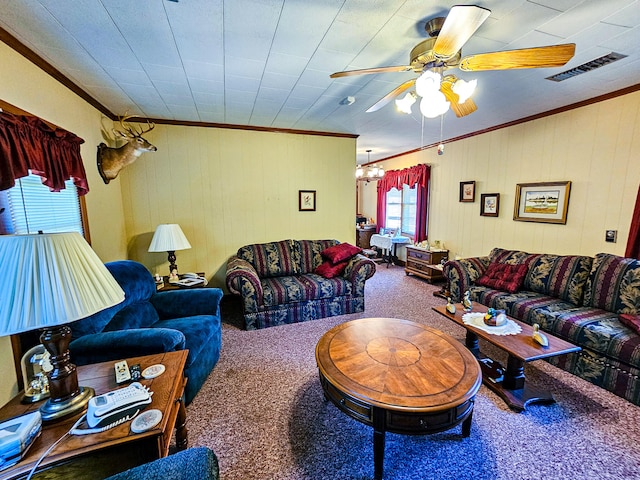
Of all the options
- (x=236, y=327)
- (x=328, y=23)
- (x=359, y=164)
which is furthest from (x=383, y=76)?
(x=359, y=164)

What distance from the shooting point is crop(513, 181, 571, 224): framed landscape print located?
3.41 m

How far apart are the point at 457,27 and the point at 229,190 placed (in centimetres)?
336

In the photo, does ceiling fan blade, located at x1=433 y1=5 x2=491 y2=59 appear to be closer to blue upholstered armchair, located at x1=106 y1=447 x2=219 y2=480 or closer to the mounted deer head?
blue upholstered armchair, located at x1=106 y1=447 x2=219 y2=480

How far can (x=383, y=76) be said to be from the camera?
2420mm

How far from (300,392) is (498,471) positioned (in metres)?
1.30

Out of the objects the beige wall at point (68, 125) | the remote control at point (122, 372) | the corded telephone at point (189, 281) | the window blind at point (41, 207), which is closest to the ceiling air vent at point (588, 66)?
the remote control at point (122, 372)

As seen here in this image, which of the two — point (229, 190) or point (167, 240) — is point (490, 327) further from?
point (229, 190)

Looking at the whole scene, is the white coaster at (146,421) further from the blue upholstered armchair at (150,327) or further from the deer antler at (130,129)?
the deer antler at (130,129)

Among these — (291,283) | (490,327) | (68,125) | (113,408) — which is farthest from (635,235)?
(68,125)

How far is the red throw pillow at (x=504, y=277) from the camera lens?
3186mm

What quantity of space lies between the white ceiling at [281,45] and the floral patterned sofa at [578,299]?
5.95ft

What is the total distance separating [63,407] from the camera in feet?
3.64

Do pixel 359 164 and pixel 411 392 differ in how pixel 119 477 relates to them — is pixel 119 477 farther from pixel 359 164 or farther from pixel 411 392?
pixel 359 164

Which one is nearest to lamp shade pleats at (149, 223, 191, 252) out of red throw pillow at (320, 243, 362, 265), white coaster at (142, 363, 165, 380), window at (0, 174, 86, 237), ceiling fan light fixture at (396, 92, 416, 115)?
window at (0, 174, 86, 237)
